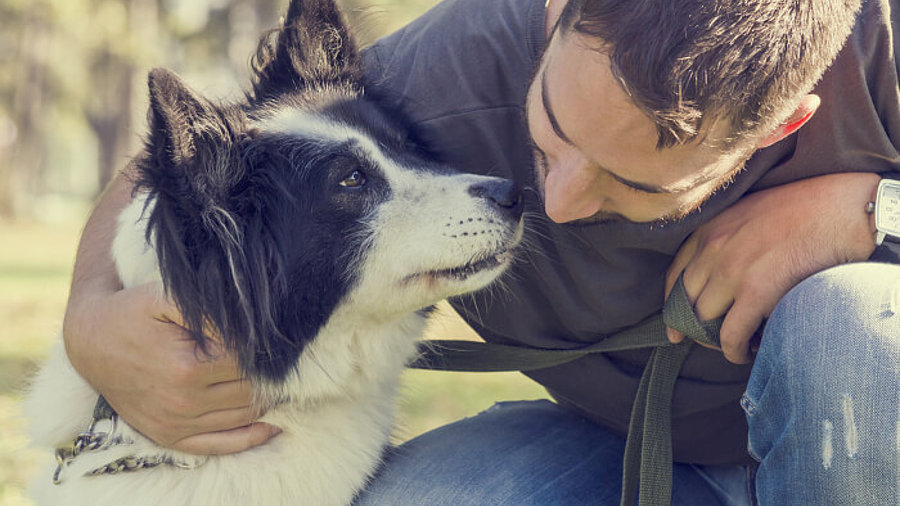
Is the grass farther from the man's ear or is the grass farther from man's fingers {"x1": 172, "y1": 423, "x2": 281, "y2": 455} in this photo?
the man's ear

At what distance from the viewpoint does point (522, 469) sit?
2139 millimetres

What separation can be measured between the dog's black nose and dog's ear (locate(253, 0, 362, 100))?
59cm

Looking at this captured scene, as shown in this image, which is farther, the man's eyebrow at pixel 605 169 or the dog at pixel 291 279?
the dog at pixel 291 279

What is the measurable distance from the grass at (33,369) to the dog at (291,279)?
31cm

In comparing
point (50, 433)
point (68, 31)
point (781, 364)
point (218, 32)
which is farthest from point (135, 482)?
point (218, 32)

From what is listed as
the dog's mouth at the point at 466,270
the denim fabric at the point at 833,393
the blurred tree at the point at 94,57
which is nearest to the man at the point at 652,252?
the denim fabric at the point at 833,393

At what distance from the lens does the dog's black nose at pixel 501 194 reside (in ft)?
6.46

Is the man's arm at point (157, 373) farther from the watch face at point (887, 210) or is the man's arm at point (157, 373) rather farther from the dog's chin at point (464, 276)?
the watch face at point (887, 210)

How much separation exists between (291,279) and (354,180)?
30 cm

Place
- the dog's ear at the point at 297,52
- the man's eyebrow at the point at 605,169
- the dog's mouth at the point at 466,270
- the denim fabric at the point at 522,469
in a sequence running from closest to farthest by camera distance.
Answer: the man's eyebrow at the point at 605,169 → the dog's mouth at the point at 466,270 → the denim fabric at the point at 522,469 → the dog's ear at the point at 297,52

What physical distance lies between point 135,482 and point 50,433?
10.7 inches

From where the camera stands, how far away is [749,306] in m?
1.82

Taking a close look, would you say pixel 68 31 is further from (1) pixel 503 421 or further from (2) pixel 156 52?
(1) pixel 503 421

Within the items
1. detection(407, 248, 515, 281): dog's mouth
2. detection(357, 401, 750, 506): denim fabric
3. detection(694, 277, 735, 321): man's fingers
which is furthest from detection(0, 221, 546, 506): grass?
detection(694, 277, 735, 321): man's fingers
